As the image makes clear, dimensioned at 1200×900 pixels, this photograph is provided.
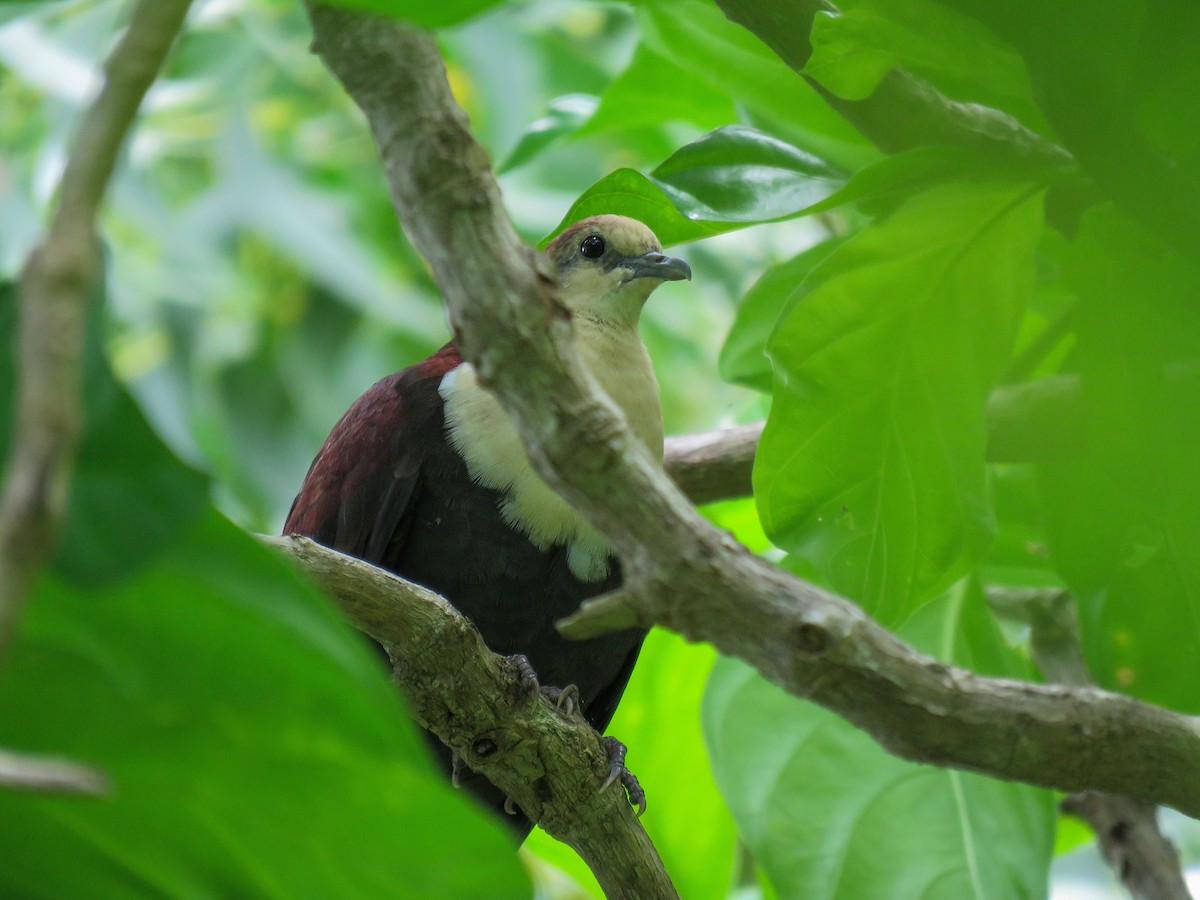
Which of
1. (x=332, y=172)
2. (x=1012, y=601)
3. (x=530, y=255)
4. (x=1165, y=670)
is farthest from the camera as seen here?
(x=332, y=172)

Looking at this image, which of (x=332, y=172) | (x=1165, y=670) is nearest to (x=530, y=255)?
(x=1165, y=670)

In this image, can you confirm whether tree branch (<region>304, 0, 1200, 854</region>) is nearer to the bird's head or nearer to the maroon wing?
the maroon wing

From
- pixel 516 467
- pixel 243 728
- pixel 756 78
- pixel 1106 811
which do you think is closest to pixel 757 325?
pixel 756 78

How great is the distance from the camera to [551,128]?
5.34 feet

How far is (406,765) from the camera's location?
65cm

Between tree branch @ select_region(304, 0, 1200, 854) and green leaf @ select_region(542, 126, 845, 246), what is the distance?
17.2 inches

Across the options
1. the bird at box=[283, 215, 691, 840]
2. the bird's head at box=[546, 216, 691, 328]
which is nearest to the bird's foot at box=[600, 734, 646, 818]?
the bird at box=[283, 215, 691, 840]

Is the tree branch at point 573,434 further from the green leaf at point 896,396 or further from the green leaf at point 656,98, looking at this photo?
the green leaf at point 656,98

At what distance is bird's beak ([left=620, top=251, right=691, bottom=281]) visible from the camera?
90.3 inches

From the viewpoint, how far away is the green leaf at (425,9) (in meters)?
0.81

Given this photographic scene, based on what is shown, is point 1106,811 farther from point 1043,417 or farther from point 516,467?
point 516,467

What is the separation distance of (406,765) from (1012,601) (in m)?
1.45


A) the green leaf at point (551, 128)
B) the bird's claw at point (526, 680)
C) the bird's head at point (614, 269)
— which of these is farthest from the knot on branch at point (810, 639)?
the bird's head at point (614, 269)

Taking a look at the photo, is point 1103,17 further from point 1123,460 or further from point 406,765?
point 406,765
